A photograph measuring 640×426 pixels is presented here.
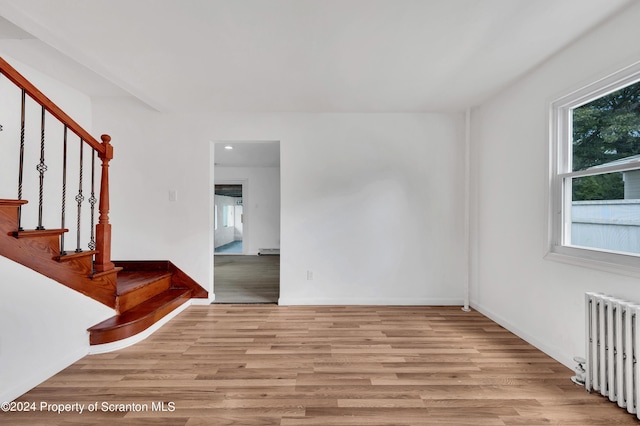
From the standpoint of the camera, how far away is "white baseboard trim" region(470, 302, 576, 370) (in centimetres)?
212

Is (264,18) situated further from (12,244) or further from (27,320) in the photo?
(27,320)

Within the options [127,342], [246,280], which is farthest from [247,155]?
[127,342]

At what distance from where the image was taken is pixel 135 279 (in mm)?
3133

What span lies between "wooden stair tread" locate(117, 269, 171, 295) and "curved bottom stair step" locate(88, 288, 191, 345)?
0.64ft

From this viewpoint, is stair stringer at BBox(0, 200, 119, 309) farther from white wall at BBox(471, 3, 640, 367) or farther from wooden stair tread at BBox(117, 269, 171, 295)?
white wall at BBox(471, 3, 640, 367)

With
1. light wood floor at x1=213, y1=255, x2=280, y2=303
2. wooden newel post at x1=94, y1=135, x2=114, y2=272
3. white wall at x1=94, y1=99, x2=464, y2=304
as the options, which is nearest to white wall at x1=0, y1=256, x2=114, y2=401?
wooden newel post at x1=94, y1=135, x2=114, y2=272

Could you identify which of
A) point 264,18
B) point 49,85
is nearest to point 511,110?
point 264,18

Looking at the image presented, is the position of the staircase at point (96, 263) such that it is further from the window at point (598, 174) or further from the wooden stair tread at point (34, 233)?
the window at point (598, 174)

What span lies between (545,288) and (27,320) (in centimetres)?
379

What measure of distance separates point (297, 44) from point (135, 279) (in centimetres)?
292

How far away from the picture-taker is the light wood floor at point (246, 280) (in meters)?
3.81

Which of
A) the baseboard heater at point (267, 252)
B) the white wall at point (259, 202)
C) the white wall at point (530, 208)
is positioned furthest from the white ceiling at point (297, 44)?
the baseboard heater at point (267, 252)

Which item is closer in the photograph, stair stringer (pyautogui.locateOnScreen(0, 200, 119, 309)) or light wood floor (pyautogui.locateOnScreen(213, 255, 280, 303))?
stair stringer (pyautogui.locateOnScreen(0, 200, 119, 309))

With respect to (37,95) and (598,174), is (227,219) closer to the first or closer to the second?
(37,95)
